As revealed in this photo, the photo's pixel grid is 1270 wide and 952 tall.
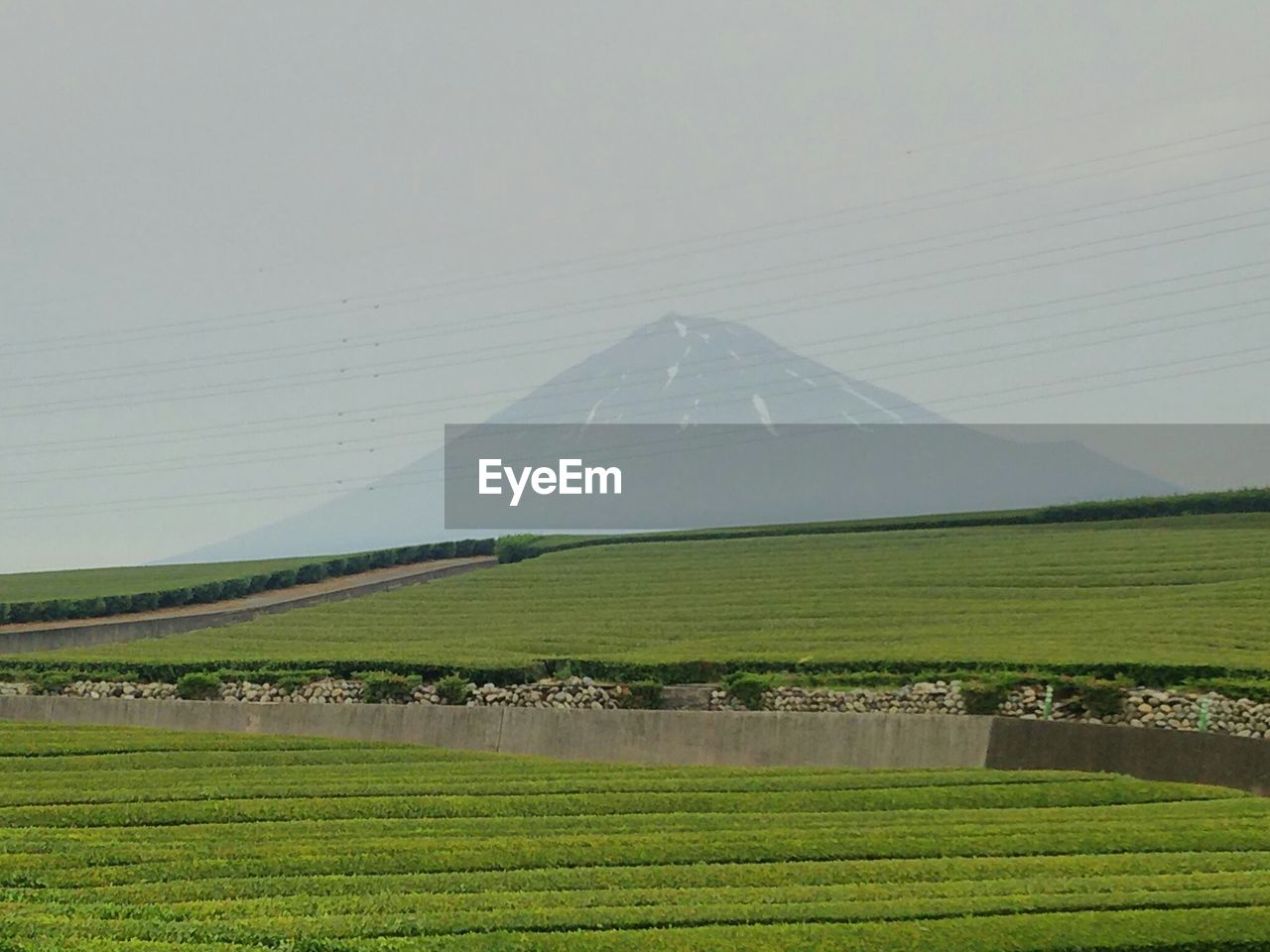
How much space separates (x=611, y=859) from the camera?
581 inches

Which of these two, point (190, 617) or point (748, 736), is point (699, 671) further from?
point (190, 617)

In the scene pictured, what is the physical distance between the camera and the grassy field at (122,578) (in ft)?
176

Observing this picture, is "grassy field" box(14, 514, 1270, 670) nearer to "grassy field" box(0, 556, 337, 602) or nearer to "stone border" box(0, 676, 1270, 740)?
"stone border" box(0, 676, 1270, 740)

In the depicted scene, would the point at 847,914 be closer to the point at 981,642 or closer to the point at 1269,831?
the point at 1269,831

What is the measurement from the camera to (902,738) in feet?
87.1

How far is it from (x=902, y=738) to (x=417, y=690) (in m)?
9.97

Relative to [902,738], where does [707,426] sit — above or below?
above

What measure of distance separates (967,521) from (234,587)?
25863 millimetres

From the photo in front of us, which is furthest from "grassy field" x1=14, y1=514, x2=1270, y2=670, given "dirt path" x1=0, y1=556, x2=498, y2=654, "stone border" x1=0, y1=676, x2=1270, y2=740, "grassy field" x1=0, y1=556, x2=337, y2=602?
"grassy field" x1=0, y1=556, x2=337, y2=602

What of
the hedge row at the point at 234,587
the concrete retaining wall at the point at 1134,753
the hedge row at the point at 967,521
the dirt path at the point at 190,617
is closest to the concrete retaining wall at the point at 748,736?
the concrete retaining wall at the point at 1134,753

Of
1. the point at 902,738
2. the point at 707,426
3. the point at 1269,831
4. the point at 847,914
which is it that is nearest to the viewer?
the point at 847,914

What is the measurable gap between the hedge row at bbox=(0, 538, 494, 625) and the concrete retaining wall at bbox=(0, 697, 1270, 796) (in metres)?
18.5

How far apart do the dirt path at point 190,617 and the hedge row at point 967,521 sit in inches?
155

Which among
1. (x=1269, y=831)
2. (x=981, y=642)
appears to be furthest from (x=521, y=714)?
(x=1269, y=831)
